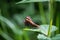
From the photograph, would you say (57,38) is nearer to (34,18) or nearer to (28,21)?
(28,21)

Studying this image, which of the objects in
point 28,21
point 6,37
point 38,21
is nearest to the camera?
point 28,21

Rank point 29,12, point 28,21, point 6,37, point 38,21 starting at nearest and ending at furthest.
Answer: point 28,21
point 6,37
point 38,21
point 29,12

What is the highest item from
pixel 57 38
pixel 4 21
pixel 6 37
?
pixel 57 38

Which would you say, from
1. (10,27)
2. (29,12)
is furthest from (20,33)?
(29,12)

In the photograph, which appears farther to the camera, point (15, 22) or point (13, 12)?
point (13, 12)

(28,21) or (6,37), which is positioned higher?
(28,21)

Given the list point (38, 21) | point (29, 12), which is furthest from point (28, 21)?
point (29, 12)
